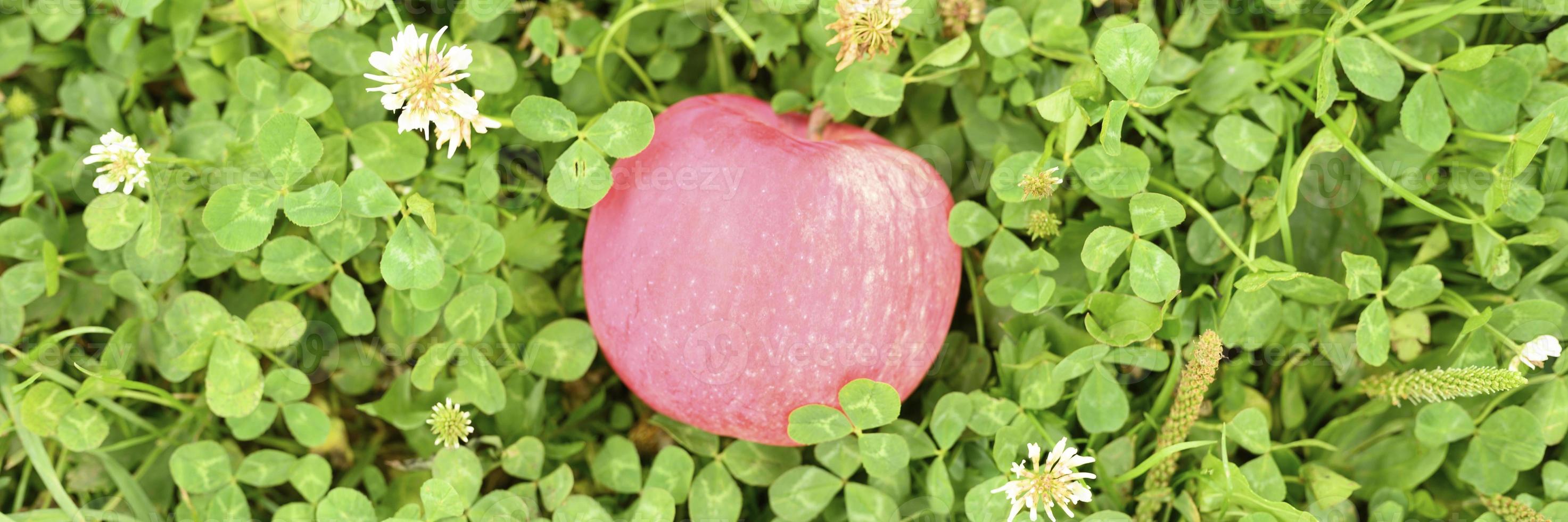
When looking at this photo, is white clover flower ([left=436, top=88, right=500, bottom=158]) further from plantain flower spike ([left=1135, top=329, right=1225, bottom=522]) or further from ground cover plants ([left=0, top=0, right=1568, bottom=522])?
plantain flower spike ([left=1135, top=329, right=1225, bottom=522])

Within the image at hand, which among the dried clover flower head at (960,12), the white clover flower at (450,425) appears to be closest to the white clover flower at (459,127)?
the white clover flower at (450,425)

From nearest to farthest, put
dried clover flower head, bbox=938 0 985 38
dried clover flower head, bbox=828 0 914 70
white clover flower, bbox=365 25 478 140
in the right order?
white clover flower, bbox=365 25 478 140 < dried clover flower head, bbox=828 0 914 70 < dried clover flower head, bbox=938 0 985 38

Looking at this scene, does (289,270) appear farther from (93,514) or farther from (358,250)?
(93,514)

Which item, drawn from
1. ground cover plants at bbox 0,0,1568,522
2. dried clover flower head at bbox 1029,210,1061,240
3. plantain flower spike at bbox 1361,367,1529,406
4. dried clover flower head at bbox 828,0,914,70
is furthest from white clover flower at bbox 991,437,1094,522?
dried clover flower head at bbox 828,0,914,70

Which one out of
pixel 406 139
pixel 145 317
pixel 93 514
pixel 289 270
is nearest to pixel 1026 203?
pixel 406 139

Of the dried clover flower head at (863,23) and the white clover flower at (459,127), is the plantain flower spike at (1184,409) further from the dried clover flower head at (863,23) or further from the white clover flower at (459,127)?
the white clover flower at (459,127)

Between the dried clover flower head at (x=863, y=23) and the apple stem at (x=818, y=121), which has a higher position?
the dried clover flower head at (x=863, y=23)
